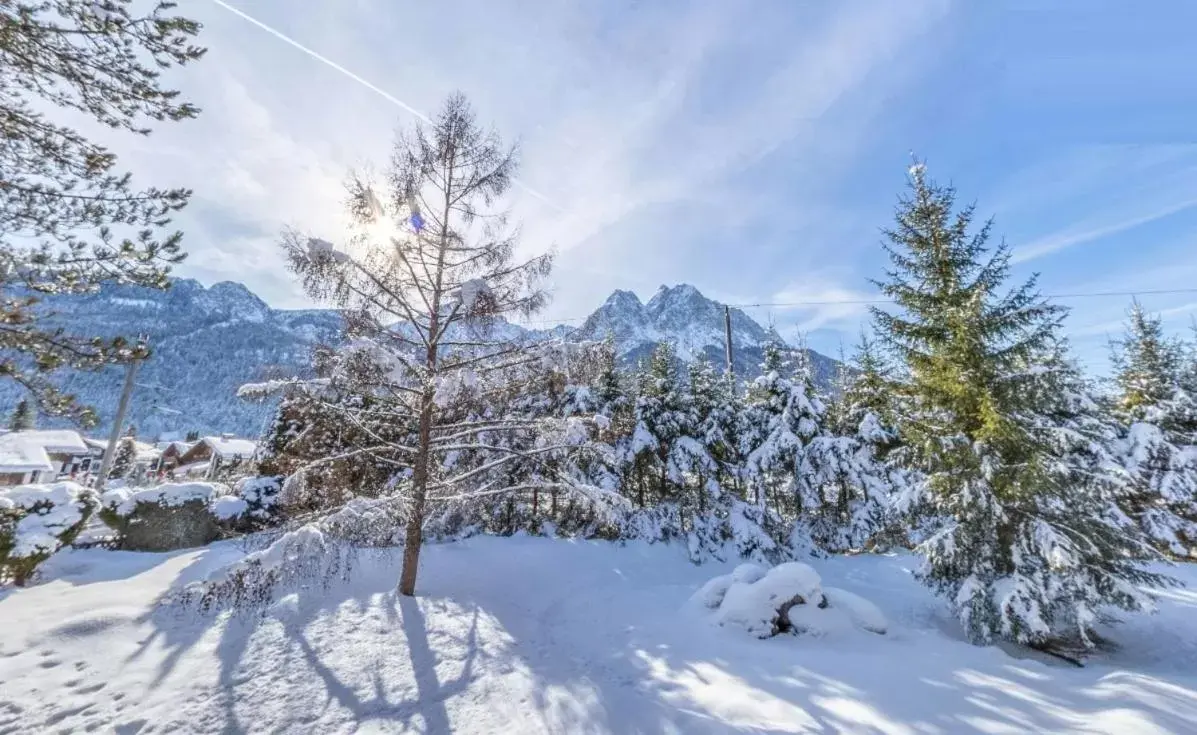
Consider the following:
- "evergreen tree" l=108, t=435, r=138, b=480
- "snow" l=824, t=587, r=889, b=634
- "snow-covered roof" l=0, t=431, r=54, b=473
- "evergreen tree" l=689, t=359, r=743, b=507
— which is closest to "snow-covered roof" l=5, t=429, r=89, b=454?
"snow-covered roof" l=0, t=431, r=54, b=473

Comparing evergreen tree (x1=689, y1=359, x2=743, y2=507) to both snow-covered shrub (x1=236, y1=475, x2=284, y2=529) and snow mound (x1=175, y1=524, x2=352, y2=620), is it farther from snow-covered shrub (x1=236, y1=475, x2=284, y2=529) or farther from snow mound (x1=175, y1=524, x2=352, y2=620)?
snow-covered shrub (x1=236, y1=475, x2=284, y2=529)

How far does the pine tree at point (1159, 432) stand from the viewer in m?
15.6

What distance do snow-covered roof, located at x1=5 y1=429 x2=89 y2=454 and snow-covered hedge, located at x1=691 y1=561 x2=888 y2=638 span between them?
5218cm

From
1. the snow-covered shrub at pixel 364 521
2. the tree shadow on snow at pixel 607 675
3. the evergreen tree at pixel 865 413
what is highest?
the evergreen tree at pixel 865 413

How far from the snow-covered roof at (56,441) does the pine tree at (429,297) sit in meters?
47.6

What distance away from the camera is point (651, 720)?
454 centimetres

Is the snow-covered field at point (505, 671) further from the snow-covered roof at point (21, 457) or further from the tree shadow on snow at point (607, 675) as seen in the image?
the snow-covered roof at point (21, 457)

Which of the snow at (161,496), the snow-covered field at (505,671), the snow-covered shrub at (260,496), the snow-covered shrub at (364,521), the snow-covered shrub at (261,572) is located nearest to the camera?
the snow-covered field at (505,671)

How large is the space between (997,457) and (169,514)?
18.1 metres

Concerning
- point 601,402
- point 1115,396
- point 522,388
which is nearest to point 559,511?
point 601,402

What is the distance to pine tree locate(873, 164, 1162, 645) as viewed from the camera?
7109mm

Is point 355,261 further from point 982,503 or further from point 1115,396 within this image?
point 1115,396

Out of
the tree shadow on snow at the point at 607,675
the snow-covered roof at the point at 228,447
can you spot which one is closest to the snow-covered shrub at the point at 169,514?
the tree shadow on snow at the point at 607,675

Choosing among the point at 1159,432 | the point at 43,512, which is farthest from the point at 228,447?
the point at 1159,432
